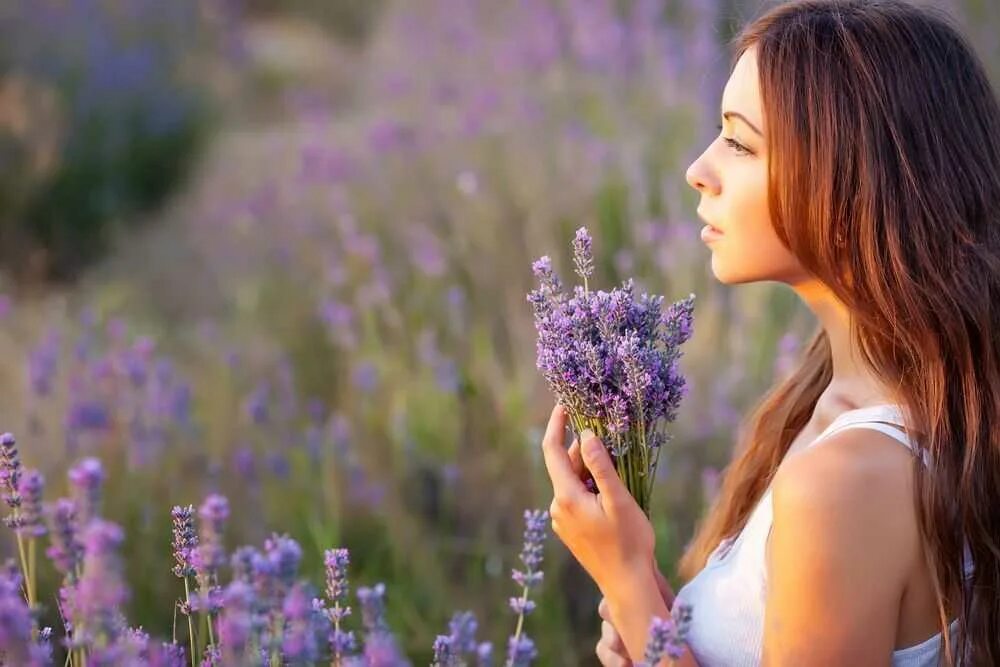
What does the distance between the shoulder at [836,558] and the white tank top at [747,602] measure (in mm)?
106

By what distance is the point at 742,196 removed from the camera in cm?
172

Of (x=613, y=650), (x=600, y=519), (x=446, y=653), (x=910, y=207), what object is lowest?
(x=613, y=650)

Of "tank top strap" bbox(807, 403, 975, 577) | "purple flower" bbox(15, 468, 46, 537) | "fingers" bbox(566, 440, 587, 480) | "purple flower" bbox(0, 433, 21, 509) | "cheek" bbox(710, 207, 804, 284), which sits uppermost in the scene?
"cheek" bbox(710, 207, 804, 284)

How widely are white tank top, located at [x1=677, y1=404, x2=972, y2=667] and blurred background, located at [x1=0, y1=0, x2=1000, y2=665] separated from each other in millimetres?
823

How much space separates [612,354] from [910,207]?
55cm

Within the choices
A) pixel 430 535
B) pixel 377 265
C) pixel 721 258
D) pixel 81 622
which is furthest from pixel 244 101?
pixel 81 622

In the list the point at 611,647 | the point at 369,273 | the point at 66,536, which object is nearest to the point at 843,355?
the point at 611,647

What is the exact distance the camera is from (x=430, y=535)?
3.05 meters

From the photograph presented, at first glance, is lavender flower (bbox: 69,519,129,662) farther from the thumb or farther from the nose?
the nose

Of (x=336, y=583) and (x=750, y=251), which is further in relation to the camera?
(x=750, y=251)

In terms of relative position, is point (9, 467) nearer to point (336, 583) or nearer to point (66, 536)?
point (66, 536)

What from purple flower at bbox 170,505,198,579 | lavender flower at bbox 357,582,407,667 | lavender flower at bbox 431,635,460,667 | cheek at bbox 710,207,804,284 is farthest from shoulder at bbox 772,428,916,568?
purple flower at bbox 170,505,198,579

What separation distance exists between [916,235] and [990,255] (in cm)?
13

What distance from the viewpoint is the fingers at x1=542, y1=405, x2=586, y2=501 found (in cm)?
163
